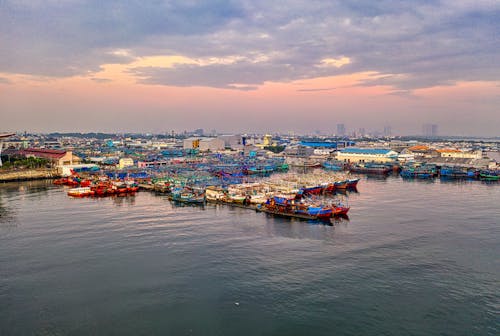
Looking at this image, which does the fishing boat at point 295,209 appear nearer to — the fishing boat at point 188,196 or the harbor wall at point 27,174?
the fishing boat at point 188,196

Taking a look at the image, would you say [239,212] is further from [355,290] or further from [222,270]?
[355,290]

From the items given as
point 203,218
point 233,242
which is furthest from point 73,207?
point 233,242

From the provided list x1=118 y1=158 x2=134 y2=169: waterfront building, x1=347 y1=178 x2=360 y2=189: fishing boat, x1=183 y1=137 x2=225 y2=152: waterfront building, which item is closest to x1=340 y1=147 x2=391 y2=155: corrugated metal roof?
x1=347 y1=178 x2=360 y2=189: fishing boat

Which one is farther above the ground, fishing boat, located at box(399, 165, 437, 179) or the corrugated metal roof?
the corrugated metal roof

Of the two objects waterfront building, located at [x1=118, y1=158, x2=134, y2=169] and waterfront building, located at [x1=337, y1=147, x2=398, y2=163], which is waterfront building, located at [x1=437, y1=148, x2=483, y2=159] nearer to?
waterfront building, located at [x1=337, y1=147, x2=398, y2=163]

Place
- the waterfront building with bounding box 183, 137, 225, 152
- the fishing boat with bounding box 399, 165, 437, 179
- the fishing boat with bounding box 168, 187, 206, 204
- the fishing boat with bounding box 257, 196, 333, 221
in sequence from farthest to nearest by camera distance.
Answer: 1. the waterfront building with bounding box 183, 137, 225, 152
2. the fishing boat with bounding box 399, 165, 437, 179
3. the fishing boat with bounding box 168, 187, 206, 204
4. the fishing boat with bounding box 257, 196, 333, 221

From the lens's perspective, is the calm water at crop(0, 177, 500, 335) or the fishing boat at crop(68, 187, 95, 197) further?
the fishing boat at crop(68, 187, 95, 197)
